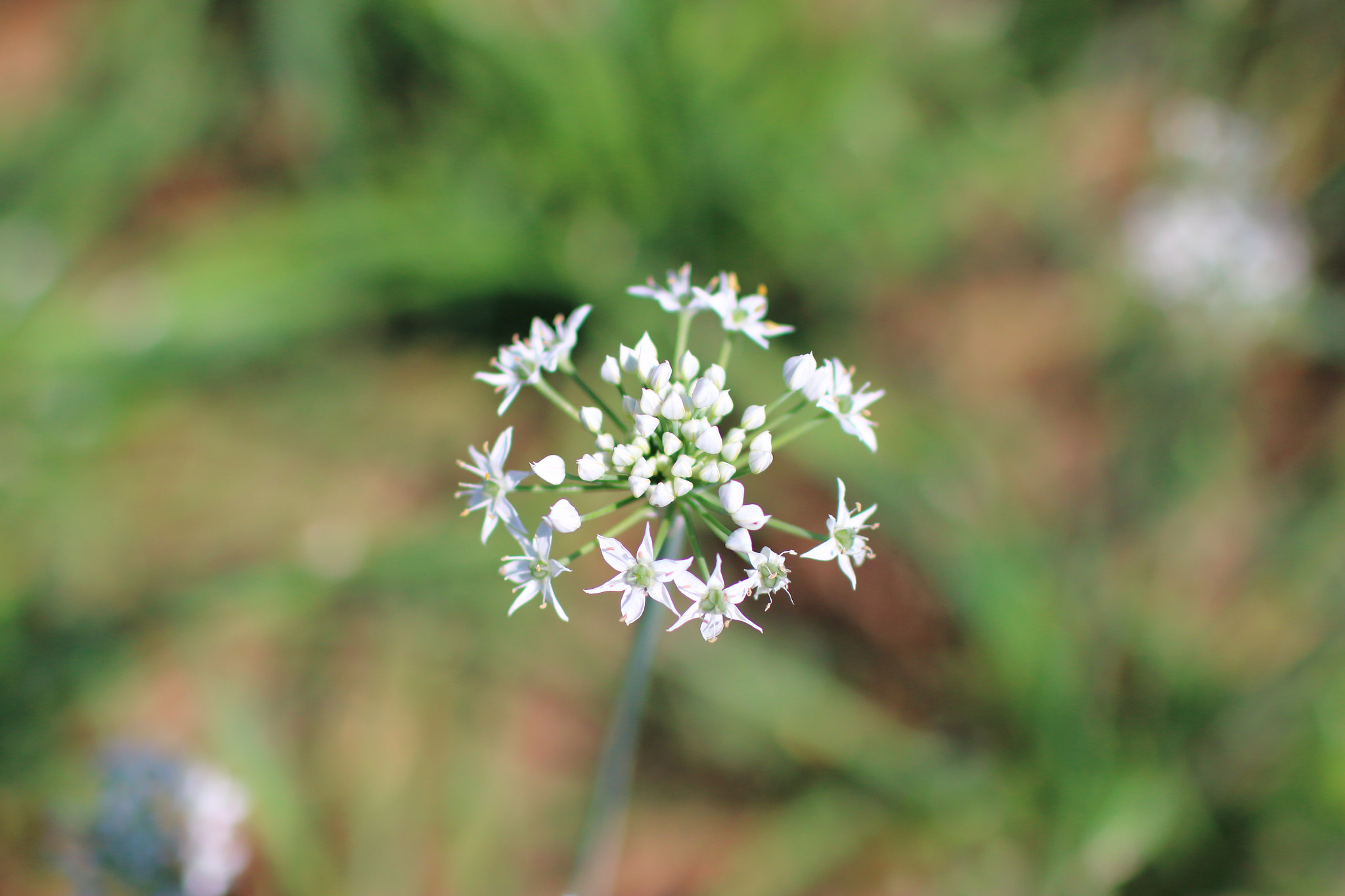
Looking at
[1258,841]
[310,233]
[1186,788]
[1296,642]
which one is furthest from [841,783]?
[310,233]

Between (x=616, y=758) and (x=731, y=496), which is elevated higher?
(x=731, y=496)

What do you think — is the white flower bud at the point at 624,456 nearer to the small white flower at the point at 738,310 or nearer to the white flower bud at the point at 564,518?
the white flower bud at the point at 564,518

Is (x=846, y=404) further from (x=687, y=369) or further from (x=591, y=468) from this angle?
(x=591, y=468)

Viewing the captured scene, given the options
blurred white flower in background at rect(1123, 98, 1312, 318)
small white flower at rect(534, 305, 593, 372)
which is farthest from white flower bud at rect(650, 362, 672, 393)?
blurred white flower in background at rect(1123, 98, 1312, 318)

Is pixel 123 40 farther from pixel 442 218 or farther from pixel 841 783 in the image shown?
pixel 841 783

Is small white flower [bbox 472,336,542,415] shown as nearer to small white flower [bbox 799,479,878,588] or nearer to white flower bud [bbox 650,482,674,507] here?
white flower bud [bbox 650,482,674,507]

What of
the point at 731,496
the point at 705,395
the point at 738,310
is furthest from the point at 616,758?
the point at 738,310

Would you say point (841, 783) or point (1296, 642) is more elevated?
point (1296, 642)
